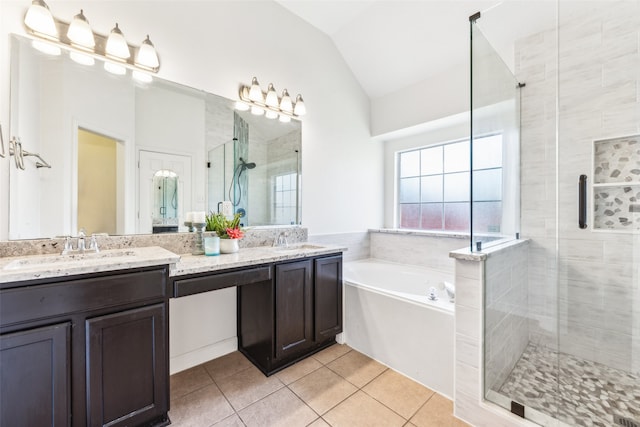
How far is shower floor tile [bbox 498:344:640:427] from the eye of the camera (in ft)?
4.49

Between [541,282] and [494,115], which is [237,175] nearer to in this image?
[494,115]

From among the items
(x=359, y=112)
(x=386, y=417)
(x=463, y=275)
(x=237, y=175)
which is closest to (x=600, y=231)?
(x=463, y=275)

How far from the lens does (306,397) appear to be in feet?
5.24

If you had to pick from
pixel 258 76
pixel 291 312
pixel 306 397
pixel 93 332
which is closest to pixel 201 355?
pixel 291 312

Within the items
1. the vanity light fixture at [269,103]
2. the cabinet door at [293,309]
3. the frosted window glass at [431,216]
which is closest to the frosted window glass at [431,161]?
the frosted window glass at [431,216]

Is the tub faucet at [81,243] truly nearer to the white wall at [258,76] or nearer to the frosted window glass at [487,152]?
the white wall at [258,76]

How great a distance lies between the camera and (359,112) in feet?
10.4

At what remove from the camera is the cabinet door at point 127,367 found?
1.13 metres

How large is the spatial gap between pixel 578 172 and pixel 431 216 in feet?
4.43

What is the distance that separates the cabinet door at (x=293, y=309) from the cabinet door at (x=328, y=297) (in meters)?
0.07

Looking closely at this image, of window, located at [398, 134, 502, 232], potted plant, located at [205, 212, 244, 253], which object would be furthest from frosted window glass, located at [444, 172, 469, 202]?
potted plant, located at [205, 212, 244, 253]

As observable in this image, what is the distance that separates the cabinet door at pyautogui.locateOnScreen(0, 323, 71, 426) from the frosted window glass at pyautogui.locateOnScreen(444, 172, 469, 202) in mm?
3232

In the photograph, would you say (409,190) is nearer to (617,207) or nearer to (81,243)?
(617,207)

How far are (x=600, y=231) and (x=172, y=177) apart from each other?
3166 millimetres
